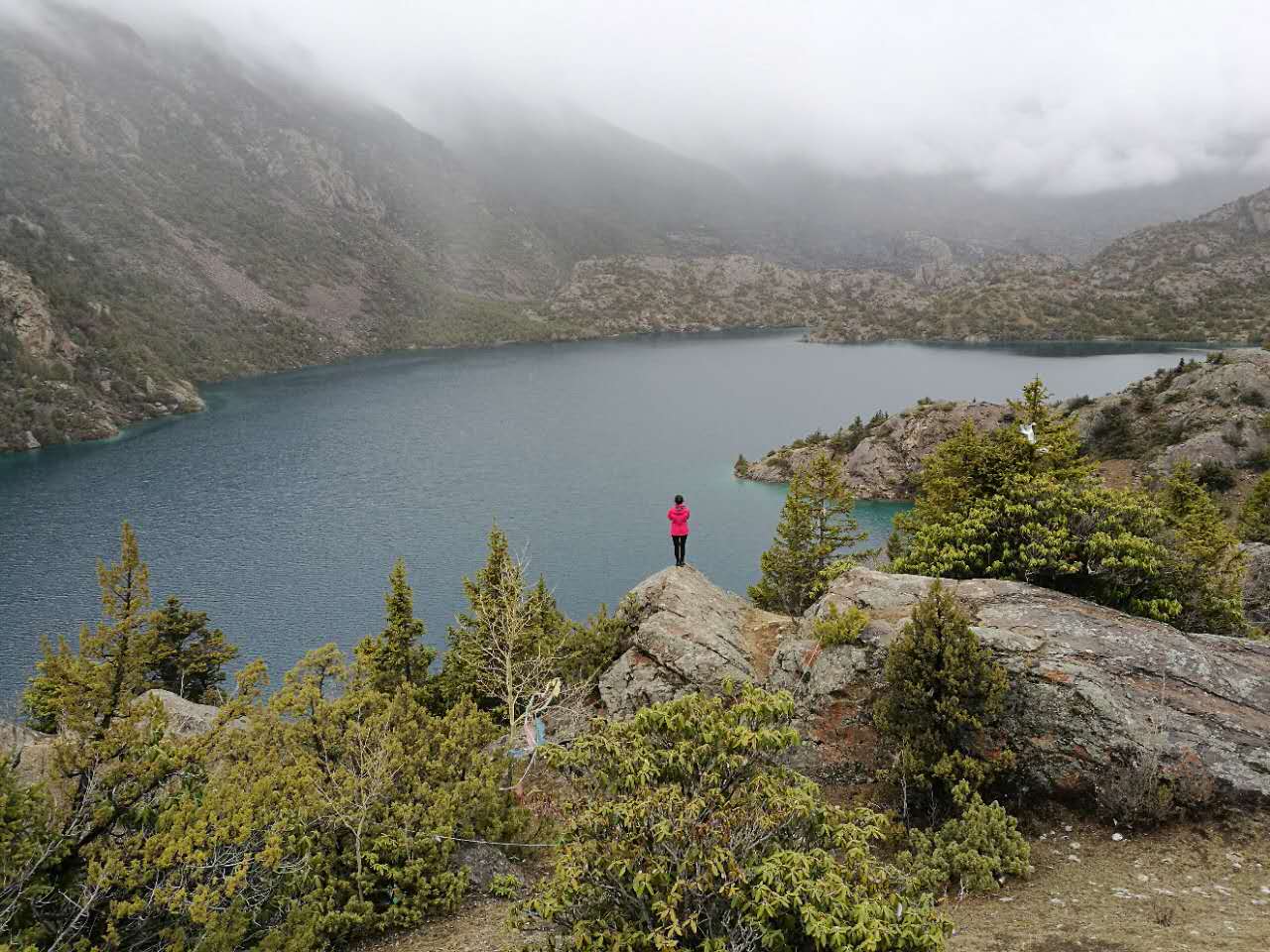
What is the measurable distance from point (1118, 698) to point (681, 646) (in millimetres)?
9885

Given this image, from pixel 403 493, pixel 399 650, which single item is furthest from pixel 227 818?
pixel 403 493

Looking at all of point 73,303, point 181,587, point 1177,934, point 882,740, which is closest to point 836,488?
point 882,740

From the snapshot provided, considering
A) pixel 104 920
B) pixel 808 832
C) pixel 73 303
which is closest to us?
pixel 808 832

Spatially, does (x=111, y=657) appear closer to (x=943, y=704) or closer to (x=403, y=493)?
(x=943, y=704)

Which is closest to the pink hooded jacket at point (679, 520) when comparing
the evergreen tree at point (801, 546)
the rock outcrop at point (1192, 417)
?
the evergreen tree at point (801, 546)

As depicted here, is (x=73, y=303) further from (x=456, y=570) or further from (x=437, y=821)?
(x=437, y=821)

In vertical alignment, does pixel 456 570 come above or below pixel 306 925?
below

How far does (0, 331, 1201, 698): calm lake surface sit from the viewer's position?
46.3 metres

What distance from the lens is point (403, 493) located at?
229 ft

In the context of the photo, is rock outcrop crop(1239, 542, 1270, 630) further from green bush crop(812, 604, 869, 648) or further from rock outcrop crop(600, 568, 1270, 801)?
green bush crop(812, 604, 869, 648)

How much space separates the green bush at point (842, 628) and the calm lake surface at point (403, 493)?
96.3ft

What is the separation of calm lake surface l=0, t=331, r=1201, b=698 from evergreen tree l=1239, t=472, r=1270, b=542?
25.4 meters

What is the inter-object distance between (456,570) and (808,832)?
44924 millimetres

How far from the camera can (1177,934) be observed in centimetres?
821
